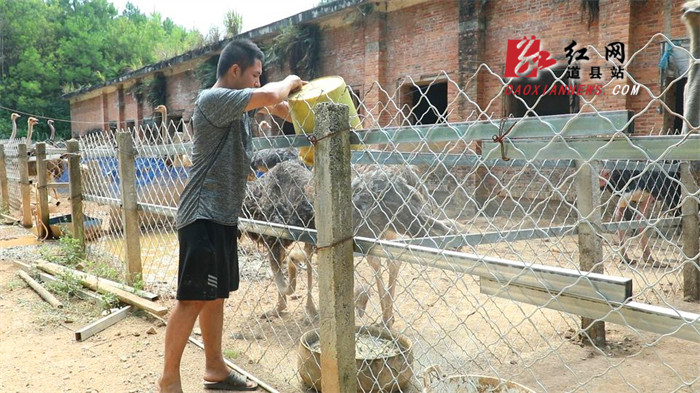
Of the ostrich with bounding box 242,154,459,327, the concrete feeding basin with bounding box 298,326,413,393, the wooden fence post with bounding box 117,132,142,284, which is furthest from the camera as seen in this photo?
the wooden fence post with bounding box 117,132,142,284

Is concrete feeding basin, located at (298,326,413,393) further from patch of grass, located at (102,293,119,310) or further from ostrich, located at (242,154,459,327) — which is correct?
patch of grass, located at (102,293,119,310)

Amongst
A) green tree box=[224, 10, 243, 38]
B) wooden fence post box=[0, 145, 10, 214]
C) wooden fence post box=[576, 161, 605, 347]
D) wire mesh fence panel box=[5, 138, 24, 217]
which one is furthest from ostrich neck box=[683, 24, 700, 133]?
green tree box=[224, 10, 243, 38]

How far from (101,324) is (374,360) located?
2470 mm

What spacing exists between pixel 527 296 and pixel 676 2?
338 inches

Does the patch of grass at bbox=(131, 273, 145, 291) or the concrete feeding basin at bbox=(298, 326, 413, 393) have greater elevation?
the patch of grass at bbox=(131, 273, 145, 291)

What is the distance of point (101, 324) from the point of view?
13.6 ft

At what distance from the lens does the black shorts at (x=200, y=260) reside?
276 cm

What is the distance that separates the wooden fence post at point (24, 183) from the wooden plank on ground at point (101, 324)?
6.05 meters

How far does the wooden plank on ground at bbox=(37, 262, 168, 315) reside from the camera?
432cm

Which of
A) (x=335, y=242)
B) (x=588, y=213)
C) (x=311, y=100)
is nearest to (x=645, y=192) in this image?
(x=588, y=213)

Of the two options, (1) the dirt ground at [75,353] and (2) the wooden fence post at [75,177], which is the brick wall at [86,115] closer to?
(2) the wooden fence post at [75,177]

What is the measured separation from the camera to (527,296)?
165cm

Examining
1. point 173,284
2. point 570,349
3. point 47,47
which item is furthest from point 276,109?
point 47,47

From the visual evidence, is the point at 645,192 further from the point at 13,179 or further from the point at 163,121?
the point at 13,179
